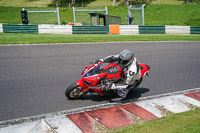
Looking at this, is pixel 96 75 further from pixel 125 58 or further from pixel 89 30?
pixel 89 30

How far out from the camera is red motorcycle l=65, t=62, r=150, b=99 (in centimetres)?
658

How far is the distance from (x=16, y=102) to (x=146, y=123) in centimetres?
371

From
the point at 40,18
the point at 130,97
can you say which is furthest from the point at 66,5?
the point at 130,97

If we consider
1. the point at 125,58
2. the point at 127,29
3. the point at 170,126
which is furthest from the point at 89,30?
the point at 170,126

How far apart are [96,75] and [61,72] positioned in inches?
136

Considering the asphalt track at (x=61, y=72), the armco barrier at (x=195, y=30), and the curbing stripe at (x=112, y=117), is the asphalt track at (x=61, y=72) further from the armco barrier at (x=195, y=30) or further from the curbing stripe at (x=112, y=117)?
the armco barrier at (x=195, y=30)

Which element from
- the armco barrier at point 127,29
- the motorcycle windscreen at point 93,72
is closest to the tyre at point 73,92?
the motorcycle windscreen at point 93,72

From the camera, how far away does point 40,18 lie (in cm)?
2464

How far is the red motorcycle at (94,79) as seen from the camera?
6.58m

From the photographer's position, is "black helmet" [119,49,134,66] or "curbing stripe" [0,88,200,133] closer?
"curbing stripe" [0,88,200,133]

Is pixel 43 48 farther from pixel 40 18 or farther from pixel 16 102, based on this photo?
pixel 40 18

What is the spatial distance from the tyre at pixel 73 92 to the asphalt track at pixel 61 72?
0.18 m

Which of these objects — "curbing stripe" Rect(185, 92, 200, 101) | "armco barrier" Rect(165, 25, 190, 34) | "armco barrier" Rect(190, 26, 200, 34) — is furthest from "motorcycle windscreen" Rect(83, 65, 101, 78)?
"armco barrier" Rect(190, 26, 200, 34)

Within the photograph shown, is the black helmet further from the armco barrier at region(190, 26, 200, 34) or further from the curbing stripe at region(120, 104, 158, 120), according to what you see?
the armco barrier at region(190, 26, 200, 34)
